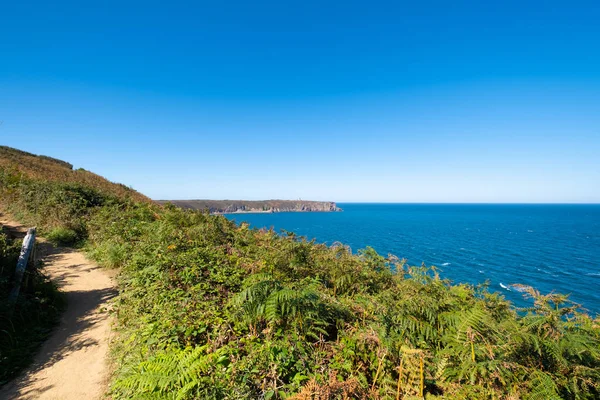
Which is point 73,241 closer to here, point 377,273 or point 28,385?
point 28,385

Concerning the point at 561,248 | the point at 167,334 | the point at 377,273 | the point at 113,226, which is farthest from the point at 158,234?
the point at 561,248

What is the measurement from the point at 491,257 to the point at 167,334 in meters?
47.4

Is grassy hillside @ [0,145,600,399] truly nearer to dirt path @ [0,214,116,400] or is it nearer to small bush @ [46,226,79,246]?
dirt path @ [0,214,116,400]

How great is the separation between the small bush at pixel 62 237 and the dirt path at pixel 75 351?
14.0 ft

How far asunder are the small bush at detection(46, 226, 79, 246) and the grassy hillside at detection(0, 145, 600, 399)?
8.37 m

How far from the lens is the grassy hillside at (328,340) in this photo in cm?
323

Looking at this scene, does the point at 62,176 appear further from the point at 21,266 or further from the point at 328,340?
the point at 328,340

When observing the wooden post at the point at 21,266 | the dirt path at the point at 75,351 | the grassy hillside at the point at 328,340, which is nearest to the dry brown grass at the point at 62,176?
the dirt path at the point at 75,351

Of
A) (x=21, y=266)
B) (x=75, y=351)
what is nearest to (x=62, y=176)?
(x=21, y=266)

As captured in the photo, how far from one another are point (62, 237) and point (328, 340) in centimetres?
1537

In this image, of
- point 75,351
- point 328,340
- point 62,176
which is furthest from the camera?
point 62,176

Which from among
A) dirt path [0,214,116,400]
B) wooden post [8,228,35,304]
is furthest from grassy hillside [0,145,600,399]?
wooden post [8,228,35,304]

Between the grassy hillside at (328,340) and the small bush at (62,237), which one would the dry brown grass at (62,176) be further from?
the grassy hillside at (328,340)

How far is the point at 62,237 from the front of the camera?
42.3 feet
